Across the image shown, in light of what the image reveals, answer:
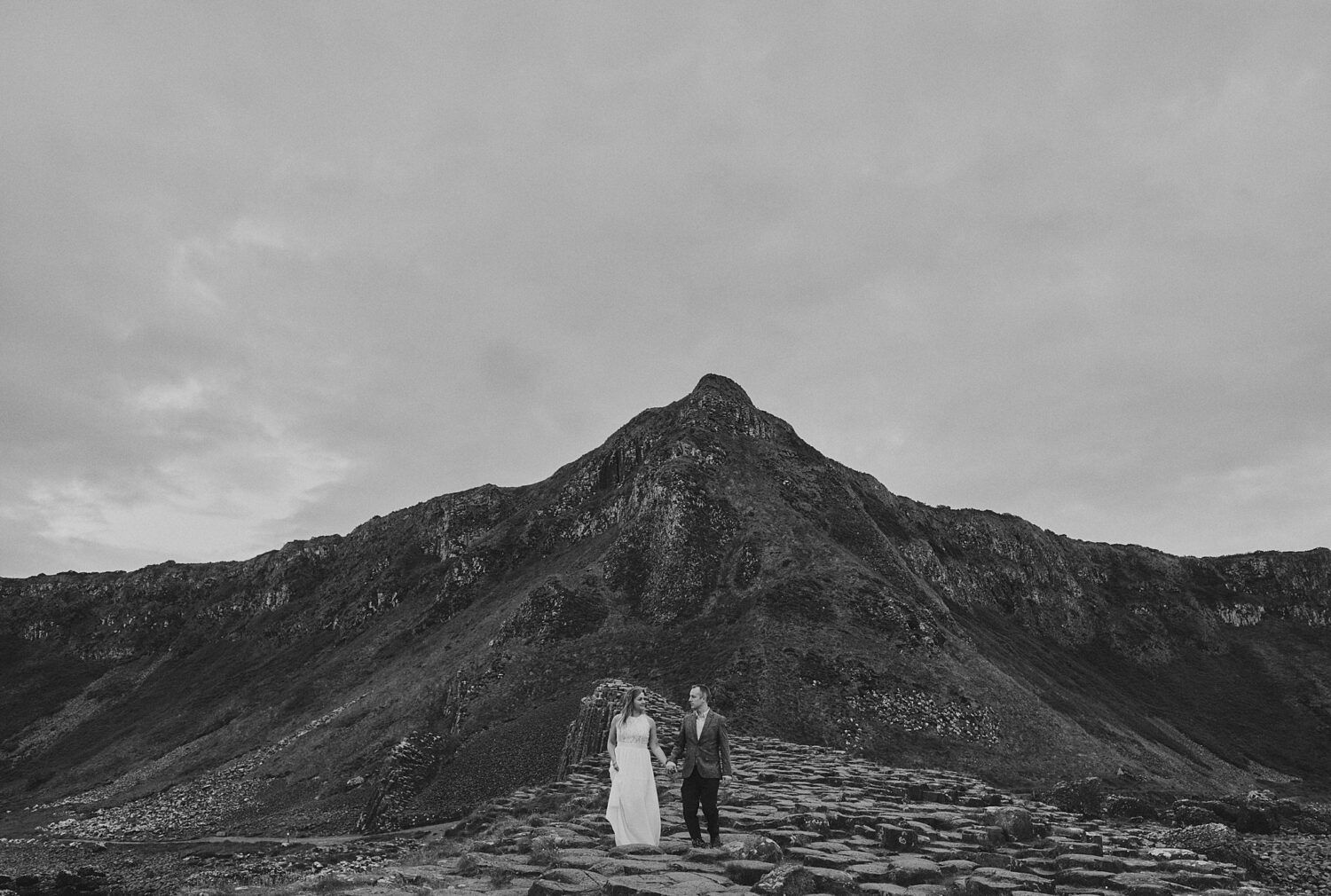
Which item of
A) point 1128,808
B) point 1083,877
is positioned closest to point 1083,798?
point 1128,808

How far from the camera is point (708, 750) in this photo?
14531mm

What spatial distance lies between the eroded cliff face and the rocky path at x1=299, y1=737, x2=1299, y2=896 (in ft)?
87.4

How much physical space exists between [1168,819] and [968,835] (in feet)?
37.8

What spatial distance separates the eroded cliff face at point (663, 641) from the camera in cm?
5028

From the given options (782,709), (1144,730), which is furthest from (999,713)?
(1144,730)

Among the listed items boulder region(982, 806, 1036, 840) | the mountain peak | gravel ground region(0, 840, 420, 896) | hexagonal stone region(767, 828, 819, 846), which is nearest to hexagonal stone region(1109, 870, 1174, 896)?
boulder region(982, 806, 1036, 840)

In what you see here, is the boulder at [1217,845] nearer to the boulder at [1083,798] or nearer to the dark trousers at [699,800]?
the boulder at [1083,798]

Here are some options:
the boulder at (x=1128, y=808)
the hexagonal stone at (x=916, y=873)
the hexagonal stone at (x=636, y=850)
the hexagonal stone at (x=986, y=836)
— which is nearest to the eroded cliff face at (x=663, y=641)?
the boulder at (x=1128, y=808)

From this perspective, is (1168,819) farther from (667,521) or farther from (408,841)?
(667,521)

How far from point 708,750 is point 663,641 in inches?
1967

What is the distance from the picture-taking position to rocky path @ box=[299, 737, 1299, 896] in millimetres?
10820

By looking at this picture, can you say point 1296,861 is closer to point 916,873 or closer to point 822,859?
point 916,873

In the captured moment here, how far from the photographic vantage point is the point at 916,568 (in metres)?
94.9

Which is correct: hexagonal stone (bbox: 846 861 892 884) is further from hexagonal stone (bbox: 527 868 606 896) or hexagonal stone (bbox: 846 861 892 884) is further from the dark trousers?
hexagonal stone (bbox: 527 868 606 896)
